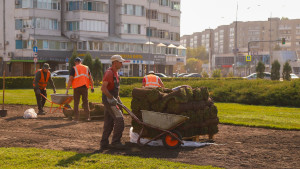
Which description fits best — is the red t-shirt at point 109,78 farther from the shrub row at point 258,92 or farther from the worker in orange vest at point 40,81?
the shrub row at point 258,92

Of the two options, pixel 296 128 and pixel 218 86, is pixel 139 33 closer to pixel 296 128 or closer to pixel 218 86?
pixel 218 86

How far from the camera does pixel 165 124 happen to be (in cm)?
824

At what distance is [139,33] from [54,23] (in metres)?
14.8

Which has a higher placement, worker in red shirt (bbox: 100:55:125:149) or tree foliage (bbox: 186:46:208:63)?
tree foliage (bbox: 186:46:208:63)

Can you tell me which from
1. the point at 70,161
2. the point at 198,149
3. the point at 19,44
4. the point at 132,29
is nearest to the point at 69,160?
the point at 70,161

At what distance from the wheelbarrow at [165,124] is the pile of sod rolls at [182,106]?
0.96 ft

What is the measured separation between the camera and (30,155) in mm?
7227

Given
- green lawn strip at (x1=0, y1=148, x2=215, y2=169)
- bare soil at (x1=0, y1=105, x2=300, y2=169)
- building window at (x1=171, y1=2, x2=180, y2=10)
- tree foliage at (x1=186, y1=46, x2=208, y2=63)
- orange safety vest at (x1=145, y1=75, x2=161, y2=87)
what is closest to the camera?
green lawn strip at (x1=0, y1=148, x2=215, y2=169)

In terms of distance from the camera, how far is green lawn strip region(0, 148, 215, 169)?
6531 millimetres

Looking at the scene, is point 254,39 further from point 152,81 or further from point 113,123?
point 113,123

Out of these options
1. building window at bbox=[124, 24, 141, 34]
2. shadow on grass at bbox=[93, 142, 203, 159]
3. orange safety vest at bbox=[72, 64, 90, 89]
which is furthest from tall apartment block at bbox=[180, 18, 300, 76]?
shadow on grass at bbox=[93, 142, 203, 159]

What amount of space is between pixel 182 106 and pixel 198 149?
968 millimetres

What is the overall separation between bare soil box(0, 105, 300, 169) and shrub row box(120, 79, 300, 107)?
8630 mm

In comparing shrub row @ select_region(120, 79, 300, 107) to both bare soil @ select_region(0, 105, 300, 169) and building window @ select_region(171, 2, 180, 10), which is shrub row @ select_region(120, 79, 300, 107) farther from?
building window @ select_region(171, 2, 180, 10)
